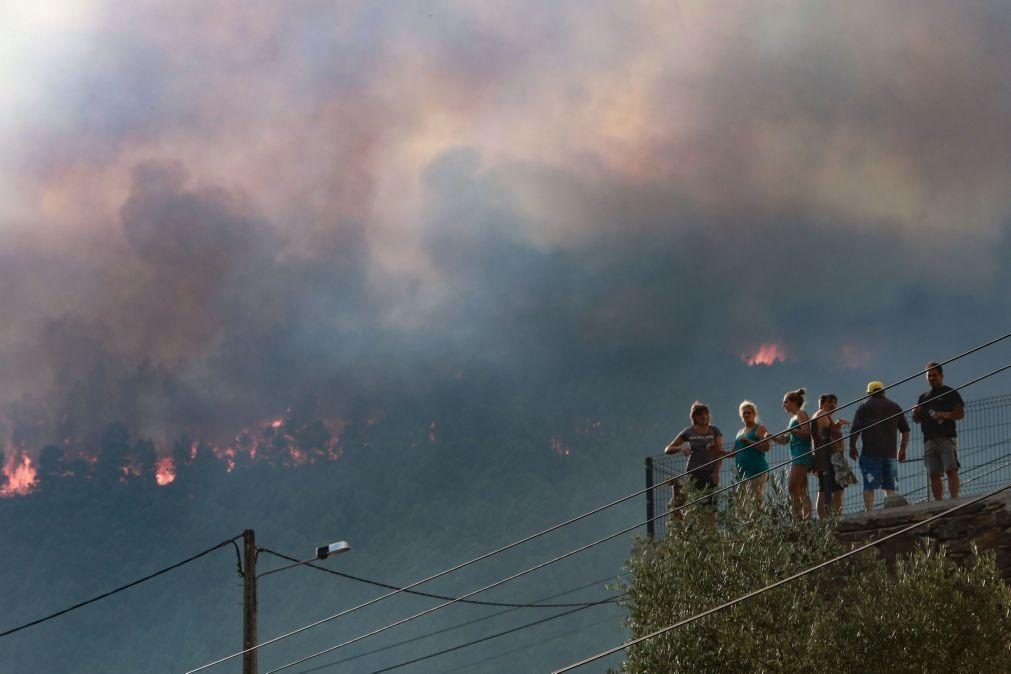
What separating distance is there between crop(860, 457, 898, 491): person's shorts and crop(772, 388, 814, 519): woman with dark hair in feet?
2.51

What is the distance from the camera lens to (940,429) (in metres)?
18.8

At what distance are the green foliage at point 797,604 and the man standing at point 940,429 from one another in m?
1.53

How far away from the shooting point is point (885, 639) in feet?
54.1

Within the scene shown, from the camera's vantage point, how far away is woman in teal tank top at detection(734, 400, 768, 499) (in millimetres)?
19167

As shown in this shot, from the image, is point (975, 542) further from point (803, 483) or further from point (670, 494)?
point (670, 494)

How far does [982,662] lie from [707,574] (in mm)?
4085

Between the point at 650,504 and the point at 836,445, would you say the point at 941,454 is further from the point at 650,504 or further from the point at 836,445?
the point at 650,504

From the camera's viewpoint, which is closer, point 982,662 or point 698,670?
point 982,662

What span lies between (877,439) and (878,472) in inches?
25.2

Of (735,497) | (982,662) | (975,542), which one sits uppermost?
(735,497)

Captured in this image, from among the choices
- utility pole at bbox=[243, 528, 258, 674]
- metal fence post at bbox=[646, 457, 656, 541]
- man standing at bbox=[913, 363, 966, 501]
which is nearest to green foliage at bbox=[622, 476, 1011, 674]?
metal fence post at bbox=[646, 457, 656, 541]

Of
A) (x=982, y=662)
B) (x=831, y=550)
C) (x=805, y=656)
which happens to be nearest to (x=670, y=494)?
(x=831, y=550)

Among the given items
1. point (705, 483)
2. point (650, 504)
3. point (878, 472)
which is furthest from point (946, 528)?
point (650, 504)

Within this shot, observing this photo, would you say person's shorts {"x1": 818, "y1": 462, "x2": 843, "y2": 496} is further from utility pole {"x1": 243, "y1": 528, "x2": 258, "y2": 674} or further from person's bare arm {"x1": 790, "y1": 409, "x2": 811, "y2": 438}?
utility pole {"x1": 243, "y1": 528, "x2": 258, "y2": 674}
